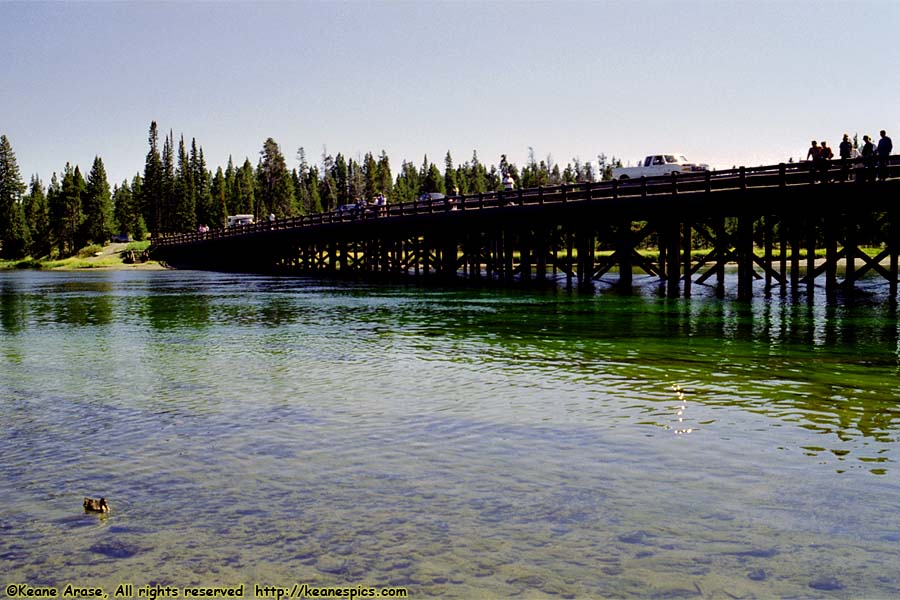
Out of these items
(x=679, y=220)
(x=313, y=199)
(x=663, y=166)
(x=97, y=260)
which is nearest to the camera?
(x=679, y=220)

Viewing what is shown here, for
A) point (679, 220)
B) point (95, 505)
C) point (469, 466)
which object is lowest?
point (469, 466)

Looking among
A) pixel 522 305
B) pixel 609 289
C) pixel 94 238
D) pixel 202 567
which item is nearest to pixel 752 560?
pixel 202 567

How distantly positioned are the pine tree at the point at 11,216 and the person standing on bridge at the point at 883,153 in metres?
134

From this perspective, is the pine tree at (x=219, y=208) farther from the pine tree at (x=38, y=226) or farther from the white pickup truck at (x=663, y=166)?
the white pickup truck at (x=663, y=166)

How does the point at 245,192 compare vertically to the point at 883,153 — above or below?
above

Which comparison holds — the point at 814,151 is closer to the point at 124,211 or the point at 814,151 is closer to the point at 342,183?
the point at 124,211

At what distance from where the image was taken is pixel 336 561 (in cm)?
730

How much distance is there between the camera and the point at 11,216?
453 ft

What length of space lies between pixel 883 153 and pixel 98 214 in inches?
4974

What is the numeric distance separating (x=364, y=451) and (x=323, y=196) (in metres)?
178

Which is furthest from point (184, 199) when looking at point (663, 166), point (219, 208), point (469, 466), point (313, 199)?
point (469, 466)

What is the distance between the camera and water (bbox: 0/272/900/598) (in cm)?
715

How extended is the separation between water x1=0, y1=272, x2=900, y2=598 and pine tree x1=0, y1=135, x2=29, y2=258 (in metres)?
130

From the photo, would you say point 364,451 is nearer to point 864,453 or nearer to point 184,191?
point 864,453
